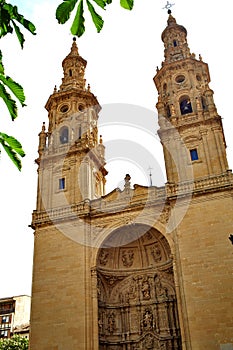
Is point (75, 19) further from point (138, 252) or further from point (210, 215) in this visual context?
point (138, 252)

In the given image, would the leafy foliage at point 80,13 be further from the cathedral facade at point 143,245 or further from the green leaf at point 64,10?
the cathedral facade at point 143,245

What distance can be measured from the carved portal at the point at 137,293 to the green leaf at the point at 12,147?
20792 mm

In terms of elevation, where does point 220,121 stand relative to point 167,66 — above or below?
below

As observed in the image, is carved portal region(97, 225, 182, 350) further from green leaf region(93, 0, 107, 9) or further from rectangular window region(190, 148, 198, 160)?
green leaf region(93, 0, 107, 9)

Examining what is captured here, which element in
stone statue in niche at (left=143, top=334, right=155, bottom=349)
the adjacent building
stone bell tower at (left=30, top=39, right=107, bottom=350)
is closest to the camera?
stone bell tower at (left=30, top=39, right=107, bottom=350)

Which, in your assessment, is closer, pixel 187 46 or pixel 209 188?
pixel 209 188

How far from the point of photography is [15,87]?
2359mm

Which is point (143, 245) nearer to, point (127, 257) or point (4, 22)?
point (127, 257)

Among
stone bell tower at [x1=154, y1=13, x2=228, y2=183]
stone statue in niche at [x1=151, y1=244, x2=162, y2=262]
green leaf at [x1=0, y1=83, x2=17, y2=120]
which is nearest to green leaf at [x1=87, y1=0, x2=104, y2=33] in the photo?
green leaf at [x1=0, y1=83, x2=17, y2=120]

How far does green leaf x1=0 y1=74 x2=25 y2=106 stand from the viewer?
7.67 ft

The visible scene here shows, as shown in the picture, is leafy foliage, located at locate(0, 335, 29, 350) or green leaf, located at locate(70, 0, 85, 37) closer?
green leaf, located at locate(70, 0, 85, 37)

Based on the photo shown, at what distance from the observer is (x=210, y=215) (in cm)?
2066

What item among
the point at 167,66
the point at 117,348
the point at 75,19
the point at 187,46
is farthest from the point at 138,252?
the point at 75,19

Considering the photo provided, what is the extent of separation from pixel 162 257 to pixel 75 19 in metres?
22.1
